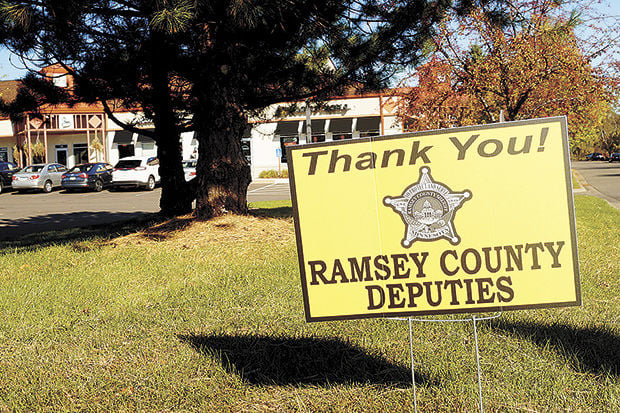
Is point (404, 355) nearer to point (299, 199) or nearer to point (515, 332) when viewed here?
point (515, 332)

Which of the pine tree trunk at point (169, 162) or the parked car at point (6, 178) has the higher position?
the parked car at point (6, 178)

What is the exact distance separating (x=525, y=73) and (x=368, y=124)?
2505cm

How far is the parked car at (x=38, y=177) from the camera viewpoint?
26828 mm

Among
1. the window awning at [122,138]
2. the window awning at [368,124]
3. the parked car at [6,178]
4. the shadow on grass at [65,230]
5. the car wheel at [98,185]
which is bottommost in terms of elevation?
the shadow on grass at [65,230]

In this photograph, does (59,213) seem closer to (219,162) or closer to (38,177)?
(219,162)

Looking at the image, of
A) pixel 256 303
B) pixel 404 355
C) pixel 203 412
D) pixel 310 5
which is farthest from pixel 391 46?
pixel 203 412

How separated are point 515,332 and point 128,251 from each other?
5.08 meters

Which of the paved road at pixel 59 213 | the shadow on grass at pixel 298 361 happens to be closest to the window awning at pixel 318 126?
the paved road at pixel 59 213

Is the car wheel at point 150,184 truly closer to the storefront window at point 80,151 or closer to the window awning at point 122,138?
the window awning at point 122,138

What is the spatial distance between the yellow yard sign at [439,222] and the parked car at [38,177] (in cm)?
2718

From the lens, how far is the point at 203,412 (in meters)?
2.94

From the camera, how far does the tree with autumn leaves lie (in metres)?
13.3

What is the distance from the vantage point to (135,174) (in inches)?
1040

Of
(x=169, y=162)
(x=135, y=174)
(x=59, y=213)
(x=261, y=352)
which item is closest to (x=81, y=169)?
(x=135, y=174)
